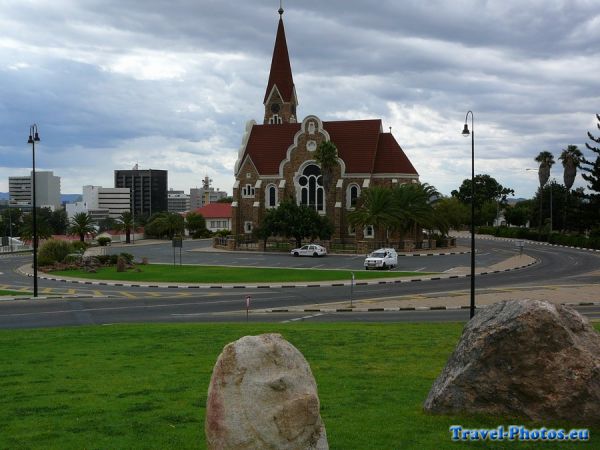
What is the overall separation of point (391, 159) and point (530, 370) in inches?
2668

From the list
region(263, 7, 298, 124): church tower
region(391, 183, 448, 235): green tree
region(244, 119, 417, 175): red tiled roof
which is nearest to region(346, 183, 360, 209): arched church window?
region(244, 119, 417, 175): red tiled roof

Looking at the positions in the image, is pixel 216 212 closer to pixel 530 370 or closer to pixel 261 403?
pixel 530 370

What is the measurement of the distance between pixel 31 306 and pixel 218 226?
304ft

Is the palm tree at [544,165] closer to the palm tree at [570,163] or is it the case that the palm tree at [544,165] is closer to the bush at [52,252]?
the palm tree at [570,163]

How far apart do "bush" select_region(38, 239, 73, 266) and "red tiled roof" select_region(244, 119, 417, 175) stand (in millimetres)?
29628

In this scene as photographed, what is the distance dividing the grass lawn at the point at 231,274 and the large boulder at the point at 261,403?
3430cm

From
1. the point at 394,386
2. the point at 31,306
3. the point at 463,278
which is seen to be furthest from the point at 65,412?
the point at 463,278

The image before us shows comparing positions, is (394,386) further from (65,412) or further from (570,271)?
(570,271)

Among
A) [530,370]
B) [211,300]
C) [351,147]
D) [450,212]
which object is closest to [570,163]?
[450,212]

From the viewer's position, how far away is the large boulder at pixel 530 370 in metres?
10.0

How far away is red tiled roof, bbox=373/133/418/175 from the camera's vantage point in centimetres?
7619

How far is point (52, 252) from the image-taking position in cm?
5659

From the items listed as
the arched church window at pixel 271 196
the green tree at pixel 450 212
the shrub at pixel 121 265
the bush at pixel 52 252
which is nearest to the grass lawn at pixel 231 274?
the shrub at pixel 121 265

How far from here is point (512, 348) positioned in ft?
33.5
